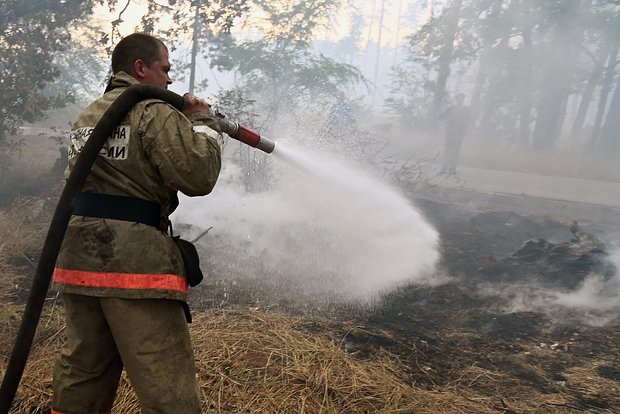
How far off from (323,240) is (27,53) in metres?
6.64

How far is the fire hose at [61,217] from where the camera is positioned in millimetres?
1791

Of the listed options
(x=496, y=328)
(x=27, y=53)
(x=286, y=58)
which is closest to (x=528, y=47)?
(x=286, y=58)

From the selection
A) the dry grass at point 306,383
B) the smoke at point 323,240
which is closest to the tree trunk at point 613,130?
the smoke at point 323,240

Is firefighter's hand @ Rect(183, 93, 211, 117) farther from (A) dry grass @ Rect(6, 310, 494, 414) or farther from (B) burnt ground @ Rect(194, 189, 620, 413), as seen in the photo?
(B) burnt ground @ Rect(194, 189, 620, 413)

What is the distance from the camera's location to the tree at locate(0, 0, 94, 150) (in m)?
8.48

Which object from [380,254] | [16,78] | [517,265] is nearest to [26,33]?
[16,78]

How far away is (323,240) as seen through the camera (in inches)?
246

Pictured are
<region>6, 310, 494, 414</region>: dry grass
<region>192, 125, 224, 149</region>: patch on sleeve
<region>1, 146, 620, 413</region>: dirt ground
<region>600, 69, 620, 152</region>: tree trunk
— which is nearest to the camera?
<region>192, 125, 224, 149</region>: patch on sleeve

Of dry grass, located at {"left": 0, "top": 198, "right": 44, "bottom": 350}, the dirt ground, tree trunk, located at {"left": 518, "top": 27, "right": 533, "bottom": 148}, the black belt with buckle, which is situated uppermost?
tree trunk, located at {"left": 518, "top": 27, "right": 533, "bottom": 148}

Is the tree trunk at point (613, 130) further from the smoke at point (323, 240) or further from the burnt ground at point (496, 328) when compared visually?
the smoke at point (323, 240)

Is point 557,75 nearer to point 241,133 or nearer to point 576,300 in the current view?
point 576,300

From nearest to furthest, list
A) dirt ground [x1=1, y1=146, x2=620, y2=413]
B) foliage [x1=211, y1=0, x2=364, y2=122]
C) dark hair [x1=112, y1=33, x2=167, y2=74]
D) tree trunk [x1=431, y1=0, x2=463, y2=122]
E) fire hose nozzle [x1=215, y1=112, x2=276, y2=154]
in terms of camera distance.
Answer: dark hair [x1=112, y1=33, x2=167, y2=74], fire hose nozzle [x1=215, y1=112, x2=276, y2=154], dirt ground [x1=1, y1=146, x2=620, y2=413], foliage [x1=211, y1=0, x2=364, y2=122], tree trunk [x1=431, y1=0, x2=463, y2=122]

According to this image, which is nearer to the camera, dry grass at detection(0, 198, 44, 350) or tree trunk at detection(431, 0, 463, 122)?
dry grass at detection(0, 198, 44, 350)

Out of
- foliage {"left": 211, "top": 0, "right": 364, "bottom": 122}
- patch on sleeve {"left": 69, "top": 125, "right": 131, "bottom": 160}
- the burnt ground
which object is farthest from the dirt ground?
foliage {"left": 211, "top": 0, "right": 364, "bottom": 122}
